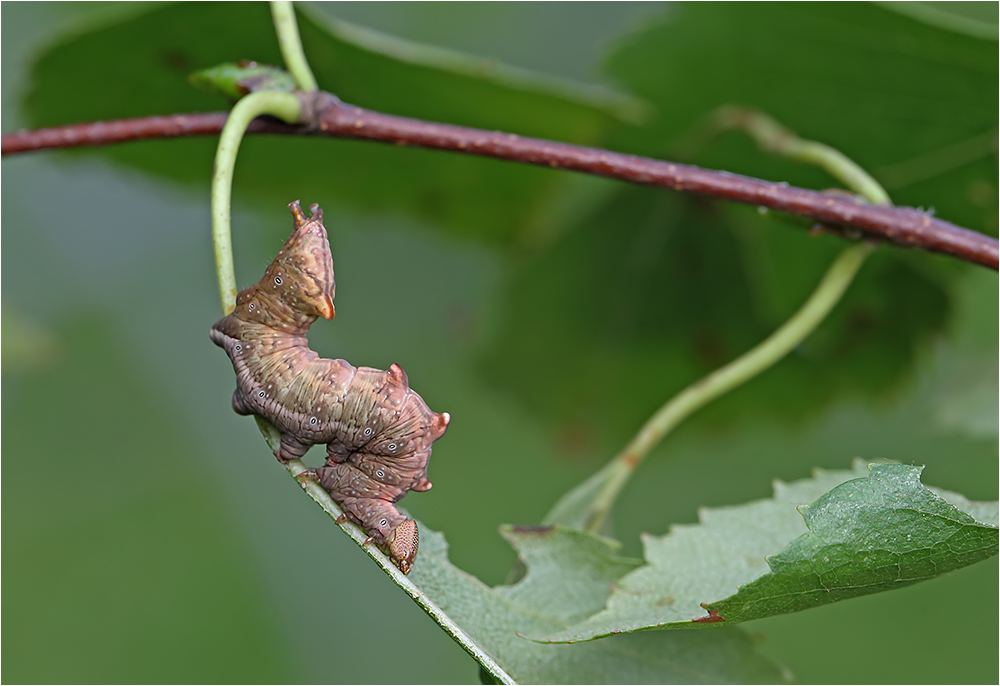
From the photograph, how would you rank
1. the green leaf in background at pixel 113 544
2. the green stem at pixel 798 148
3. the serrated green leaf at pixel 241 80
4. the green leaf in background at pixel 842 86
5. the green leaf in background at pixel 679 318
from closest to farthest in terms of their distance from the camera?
the serrated green leaf at pixel 241 80
the green stem at pixel 798 148
the green leaf in background at pixel 842 86
the green leaf in background at pixel 679 318
the green leaf in background at pixel 113 544

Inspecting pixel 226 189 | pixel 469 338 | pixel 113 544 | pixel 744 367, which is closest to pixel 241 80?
pixel 226 189

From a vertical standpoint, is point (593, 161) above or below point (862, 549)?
above

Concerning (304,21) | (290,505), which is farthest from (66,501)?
(304,21)

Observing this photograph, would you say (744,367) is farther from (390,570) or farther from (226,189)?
(226,189)

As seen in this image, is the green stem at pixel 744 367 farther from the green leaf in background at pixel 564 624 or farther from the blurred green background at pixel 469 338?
the blurred green background at pixel 469 338

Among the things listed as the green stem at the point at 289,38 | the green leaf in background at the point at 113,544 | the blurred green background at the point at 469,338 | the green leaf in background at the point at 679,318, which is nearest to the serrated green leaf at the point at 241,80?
the green stem at the point at 289,38

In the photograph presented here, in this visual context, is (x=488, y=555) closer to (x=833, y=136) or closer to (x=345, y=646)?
(x=345, y=646)
